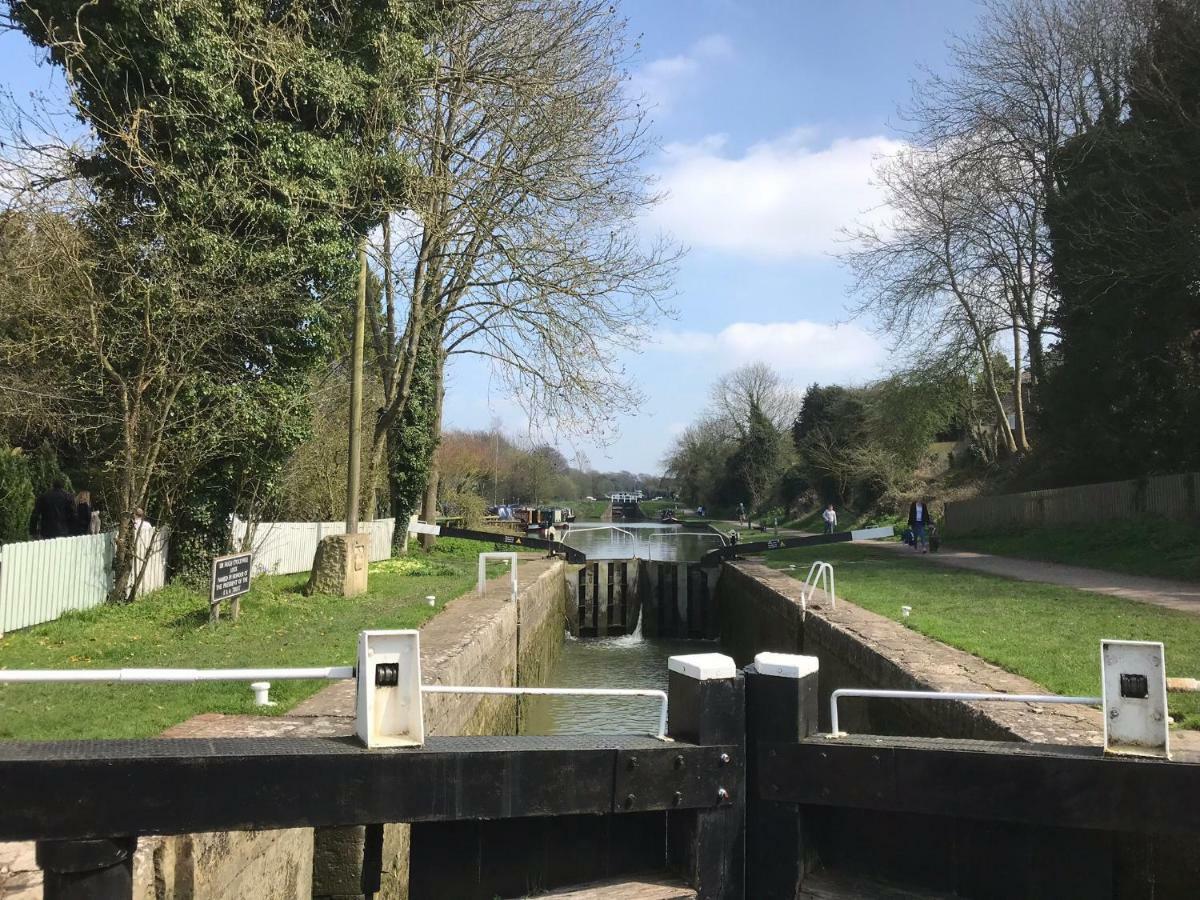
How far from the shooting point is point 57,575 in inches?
366

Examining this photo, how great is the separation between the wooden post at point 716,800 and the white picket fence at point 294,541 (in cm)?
1077

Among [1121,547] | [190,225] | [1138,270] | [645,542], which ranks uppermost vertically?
[1138,270]

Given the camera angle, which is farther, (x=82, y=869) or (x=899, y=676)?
(x=899, y=676)

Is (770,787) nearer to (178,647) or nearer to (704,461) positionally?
(178,647)

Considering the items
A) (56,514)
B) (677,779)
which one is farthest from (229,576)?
(677,779)

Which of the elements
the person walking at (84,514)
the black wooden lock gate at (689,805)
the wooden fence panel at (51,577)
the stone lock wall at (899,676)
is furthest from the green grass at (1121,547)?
the person walking at (84,514)

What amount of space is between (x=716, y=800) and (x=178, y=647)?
6.06 m

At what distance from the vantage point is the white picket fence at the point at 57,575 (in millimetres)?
8633

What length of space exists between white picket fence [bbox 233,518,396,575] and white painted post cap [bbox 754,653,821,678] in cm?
1087

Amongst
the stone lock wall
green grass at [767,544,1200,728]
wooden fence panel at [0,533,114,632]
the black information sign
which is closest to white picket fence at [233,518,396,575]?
wooden fence panel at [0,533,114,632]

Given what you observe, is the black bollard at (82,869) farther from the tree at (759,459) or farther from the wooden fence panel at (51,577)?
the tree at (759,459)

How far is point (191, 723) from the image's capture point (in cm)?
485

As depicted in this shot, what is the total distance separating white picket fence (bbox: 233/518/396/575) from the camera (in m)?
14.6

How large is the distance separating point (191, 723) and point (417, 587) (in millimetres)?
8605
